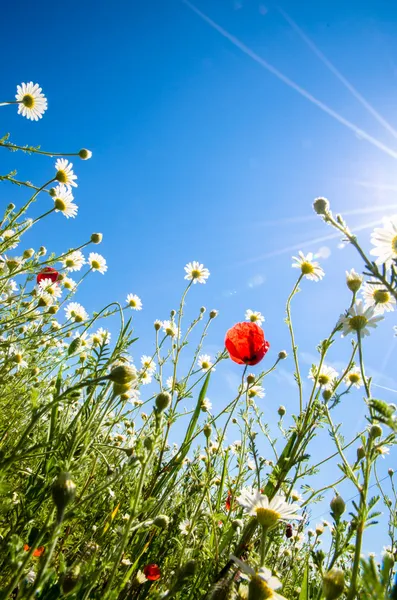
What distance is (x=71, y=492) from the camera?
851mm

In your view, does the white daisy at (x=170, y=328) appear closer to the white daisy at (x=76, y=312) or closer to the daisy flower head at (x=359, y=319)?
the white daisy at (x=76, y=312)

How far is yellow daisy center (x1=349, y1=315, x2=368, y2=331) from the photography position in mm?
1544

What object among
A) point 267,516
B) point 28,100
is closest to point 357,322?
point 267,516

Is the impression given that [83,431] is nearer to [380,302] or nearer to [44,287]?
[380,302]

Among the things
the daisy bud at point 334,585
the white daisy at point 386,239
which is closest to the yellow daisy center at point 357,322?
the white daisy at point 386,239

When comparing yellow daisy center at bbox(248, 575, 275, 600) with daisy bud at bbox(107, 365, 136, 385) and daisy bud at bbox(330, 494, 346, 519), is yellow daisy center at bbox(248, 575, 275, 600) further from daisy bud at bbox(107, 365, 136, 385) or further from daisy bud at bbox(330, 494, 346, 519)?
daisy bud at bbox(107, 365, 136, 385)

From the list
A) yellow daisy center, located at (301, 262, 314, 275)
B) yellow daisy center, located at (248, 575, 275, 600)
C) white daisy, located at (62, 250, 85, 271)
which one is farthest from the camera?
white daisy, located at (62, 250, 85, 271)

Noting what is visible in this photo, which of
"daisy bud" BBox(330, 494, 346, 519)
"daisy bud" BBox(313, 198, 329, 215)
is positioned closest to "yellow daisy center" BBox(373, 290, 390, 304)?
"daisy bud" BBox(313, 198, 329, 215)

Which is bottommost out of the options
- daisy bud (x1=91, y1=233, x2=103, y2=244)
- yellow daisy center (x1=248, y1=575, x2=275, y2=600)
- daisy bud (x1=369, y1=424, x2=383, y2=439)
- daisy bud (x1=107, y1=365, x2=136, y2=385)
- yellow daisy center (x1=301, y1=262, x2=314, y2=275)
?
yellow daisy center (x1=248, y1=575, x2=275, y2=600)

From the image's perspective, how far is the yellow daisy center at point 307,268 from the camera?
2.55 metres

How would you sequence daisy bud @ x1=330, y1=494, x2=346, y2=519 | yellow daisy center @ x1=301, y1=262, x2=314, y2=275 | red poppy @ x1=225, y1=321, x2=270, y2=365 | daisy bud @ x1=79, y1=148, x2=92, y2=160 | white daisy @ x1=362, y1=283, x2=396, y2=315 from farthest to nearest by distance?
daisy bud @ x1=79, y1=148, x2=92, y2=160, yellow daisy center @ x1=301, y1=262, x2=314, y2=275, red poppy @ x1=225, y1=321, x2=270, y2=365, white daisy @ x1=362, y1=283, x2=396, y2=315, daisy bud @ x1=330, y1=494, x2=346, y2=519

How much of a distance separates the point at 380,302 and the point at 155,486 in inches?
51.7

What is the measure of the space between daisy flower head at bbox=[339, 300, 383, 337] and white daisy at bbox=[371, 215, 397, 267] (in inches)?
23.9

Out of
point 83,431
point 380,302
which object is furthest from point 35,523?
point 380,302
